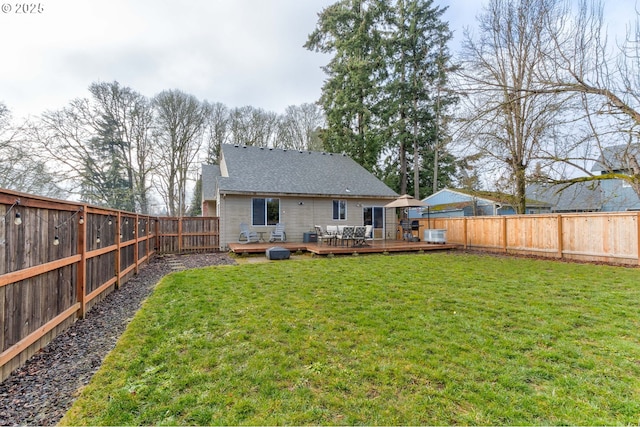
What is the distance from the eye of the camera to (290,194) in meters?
13.1

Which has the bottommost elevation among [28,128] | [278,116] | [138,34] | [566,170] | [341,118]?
[566,170]

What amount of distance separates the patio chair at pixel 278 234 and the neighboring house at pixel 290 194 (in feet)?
1.11

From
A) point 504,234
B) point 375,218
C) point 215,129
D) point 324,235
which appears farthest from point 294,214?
point 215,129

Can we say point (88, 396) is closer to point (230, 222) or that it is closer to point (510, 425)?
point (510, 425)

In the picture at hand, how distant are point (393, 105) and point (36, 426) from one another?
73.2 ft

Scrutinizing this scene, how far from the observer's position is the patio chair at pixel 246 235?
492 inches

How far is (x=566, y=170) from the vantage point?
35.8ft

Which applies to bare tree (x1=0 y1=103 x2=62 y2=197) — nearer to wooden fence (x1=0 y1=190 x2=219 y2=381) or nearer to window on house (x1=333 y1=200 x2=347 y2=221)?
wooden fence (x1=0 y1=190 x2=219 y2=381)

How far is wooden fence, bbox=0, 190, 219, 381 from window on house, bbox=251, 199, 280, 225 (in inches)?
270

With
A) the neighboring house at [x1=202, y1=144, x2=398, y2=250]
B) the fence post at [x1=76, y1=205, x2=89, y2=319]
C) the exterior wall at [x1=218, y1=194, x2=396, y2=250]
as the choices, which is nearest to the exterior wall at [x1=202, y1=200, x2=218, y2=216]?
the neighboring house at [x1=202, y1=144, x2=398, y2=250]

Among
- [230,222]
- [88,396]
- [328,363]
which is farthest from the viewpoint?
[230,222]

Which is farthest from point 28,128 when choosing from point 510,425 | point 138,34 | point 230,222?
point 510,425

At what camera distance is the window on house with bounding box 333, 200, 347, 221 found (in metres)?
14.4

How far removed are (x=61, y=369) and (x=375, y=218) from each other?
539 inches
